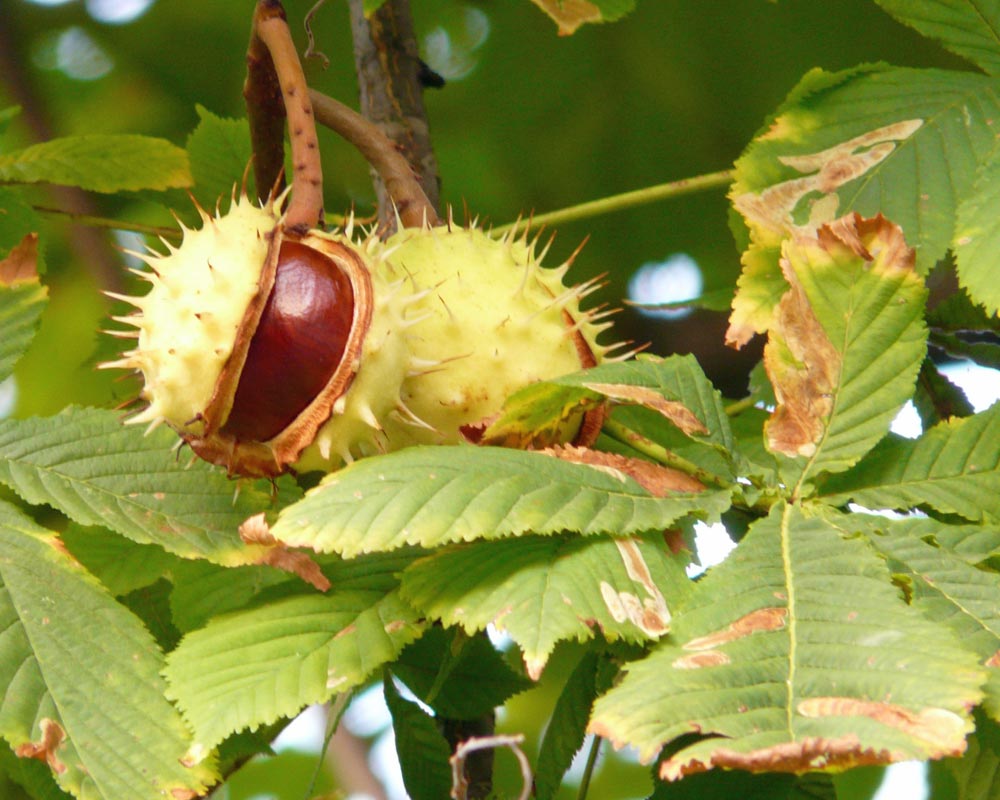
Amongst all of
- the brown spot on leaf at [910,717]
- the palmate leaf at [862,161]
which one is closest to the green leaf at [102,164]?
the palmate leaf at [862,161]

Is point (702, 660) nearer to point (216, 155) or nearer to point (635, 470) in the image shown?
point (635, 470)

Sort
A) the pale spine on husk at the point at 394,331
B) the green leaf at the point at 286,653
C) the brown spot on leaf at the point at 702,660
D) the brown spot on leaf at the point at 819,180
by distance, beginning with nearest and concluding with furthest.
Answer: the brown spot on leaf at the point at 702,660 < the green leaf at the point at 286,653 < the pale spine on husk at the point at 394,331 < the brown spot on leaf at the point at 819,180

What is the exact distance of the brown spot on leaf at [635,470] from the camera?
3.06ft

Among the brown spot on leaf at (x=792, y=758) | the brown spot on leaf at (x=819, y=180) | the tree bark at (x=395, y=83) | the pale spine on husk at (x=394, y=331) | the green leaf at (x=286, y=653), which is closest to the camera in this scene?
the brown spot on leaf at (x=792, y=758)

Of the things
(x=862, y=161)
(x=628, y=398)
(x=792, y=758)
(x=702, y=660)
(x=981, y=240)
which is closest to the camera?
(x=792, y=758)

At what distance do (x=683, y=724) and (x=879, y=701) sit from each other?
111mm

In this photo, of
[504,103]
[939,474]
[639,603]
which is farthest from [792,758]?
[504,103]

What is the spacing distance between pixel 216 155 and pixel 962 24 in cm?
92

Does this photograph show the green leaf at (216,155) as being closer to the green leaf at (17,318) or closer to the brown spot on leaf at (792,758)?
the green leaf at (17,318)

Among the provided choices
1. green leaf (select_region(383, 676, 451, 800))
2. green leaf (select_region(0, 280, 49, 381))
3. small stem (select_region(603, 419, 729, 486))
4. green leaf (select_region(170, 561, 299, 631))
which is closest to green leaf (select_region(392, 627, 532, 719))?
green leaf (select_region(383, 676, 451, 800))

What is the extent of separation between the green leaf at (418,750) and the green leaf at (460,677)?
26 millimetres

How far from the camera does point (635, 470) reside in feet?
3.13

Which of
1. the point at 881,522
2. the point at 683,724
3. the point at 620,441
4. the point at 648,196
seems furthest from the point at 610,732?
the point at 648,196

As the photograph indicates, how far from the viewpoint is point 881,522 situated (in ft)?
3.10
